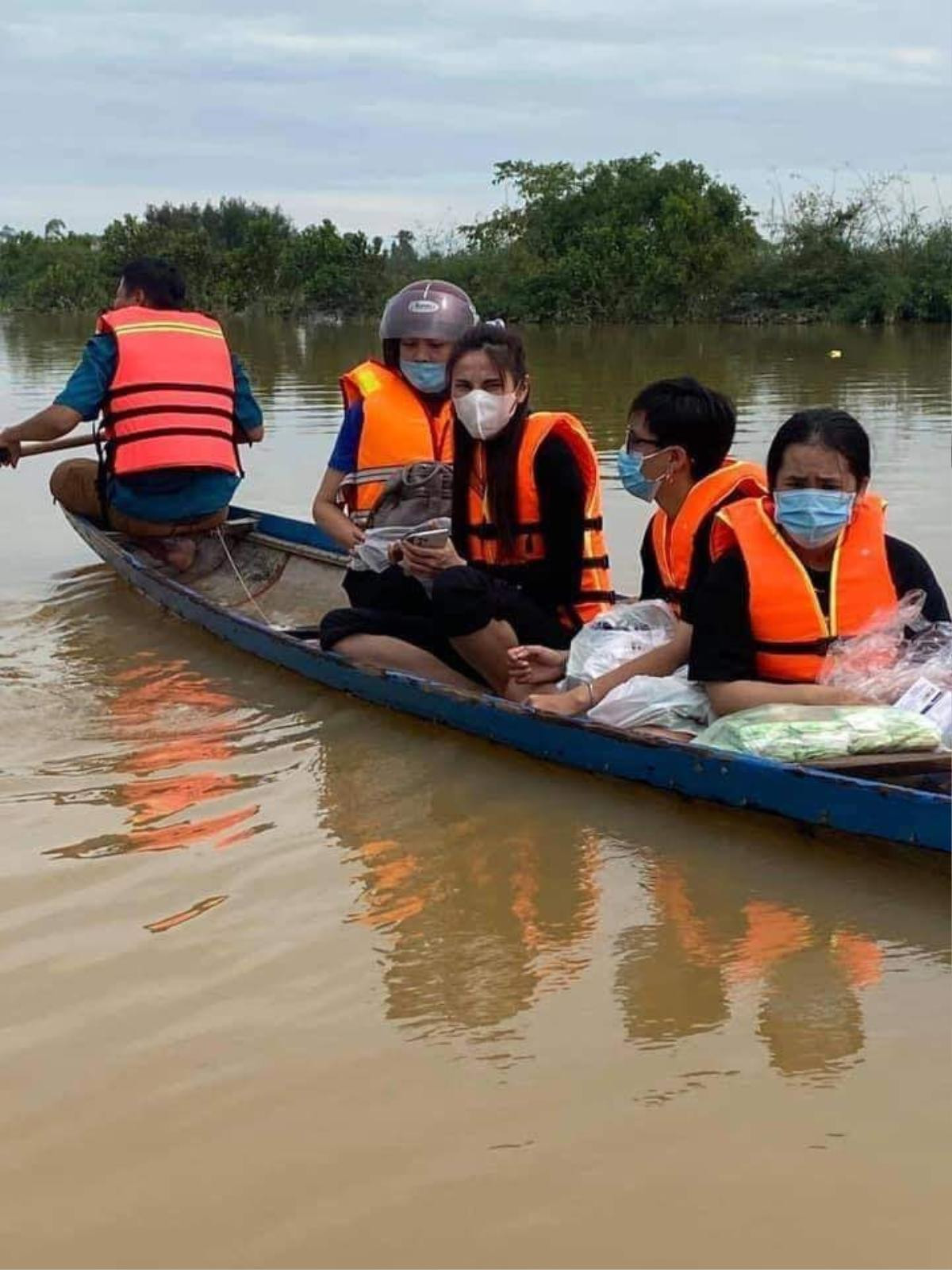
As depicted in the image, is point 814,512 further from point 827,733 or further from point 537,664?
point 537,664

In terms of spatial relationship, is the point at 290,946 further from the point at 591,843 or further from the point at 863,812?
the point at 863,812

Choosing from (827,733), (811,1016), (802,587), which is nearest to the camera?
(811,1016)

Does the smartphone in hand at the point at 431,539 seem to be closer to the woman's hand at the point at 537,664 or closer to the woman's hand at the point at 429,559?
the woman's hand at the point at 429,559

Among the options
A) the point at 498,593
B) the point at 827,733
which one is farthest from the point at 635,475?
the point at 827,733

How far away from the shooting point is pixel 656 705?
4.04 meters

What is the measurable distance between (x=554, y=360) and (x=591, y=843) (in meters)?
17.6

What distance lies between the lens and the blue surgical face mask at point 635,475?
13.8 feet

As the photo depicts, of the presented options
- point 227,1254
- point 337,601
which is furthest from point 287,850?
point 337,601

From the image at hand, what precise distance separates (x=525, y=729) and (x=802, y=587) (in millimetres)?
889

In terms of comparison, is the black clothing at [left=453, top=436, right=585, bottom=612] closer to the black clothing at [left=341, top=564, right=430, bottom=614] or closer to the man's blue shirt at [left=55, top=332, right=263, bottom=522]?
the black clothing at [left=341, top=564, right=430, bottom=614]

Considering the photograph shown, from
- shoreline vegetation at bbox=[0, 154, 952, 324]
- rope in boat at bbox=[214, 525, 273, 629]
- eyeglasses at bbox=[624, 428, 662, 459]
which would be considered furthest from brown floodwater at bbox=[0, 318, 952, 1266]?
shoreline vegetation at bbox=[0, 154, 952, 324]

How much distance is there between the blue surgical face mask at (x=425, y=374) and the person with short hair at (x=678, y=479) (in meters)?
0.98

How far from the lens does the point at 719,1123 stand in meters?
2.52

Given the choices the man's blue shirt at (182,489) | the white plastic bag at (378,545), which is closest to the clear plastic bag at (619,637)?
the white plastic bag at (378,545)
